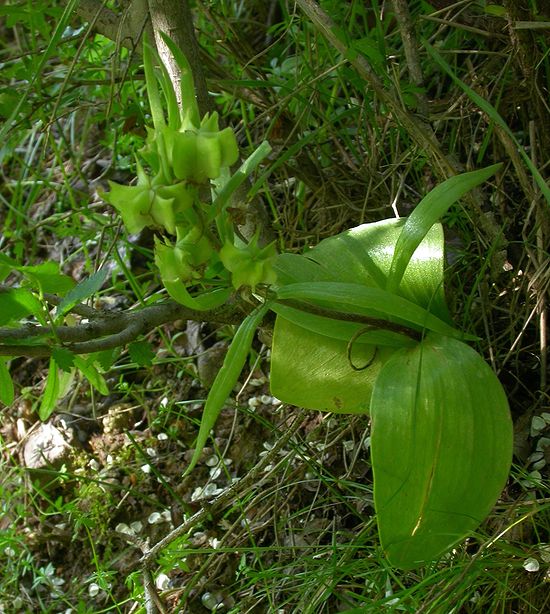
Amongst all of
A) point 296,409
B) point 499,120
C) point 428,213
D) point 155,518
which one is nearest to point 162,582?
point 155,518

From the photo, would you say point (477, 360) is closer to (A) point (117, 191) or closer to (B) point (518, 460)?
(B) point (518, 460)

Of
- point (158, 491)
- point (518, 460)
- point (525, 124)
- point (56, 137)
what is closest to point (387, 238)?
point (518, 460)

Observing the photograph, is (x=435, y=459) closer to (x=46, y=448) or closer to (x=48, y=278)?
(x=48, y=278)

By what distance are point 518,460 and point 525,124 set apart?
547 mm

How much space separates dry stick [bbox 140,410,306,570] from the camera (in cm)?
102

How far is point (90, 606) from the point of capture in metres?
1.17

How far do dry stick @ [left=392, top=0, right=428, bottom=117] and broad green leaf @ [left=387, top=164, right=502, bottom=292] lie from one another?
0.32 metres

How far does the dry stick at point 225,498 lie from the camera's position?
1.02 meters

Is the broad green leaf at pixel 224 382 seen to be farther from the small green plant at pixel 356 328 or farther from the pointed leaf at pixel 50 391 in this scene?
the pointed leaf at pixel 50 391

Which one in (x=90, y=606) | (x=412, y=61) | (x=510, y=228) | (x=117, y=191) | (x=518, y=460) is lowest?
(x=90, y=606)

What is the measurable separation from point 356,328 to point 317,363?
7cm

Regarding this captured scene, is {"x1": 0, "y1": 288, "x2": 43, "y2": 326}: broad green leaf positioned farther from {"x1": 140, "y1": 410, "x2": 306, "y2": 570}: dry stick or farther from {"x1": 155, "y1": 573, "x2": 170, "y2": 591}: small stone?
{"x1": 155, "y1": 573, "x2": 170, "y2": 591}: small stone

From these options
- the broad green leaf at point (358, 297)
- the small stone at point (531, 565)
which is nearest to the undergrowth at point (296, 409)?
the small stone at point (531, 565)

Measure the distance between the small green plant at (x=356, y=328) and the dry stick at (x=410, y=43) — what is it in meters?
0.28
